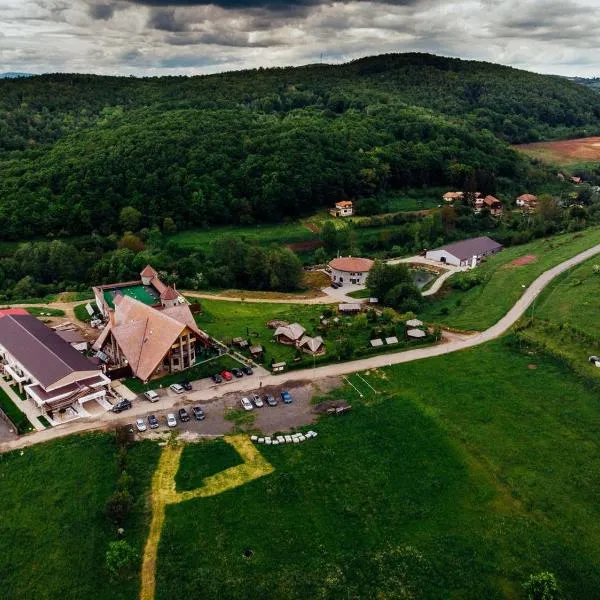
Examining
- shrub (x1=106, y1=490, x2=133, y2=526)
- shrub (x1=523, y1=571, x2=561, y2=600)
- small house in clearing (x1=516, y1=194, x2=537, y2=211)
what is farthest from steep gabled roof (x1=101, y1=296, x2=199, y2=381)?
small house in clearing (x1=516, y1=194, x2=537, y2=211)

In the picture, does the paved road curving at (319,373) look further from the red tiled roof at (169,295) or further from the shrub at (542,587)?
the shrub at (542,587)

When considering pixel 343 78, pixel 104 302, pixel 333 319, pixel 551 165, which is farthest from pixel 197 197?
→ pixel 343 78

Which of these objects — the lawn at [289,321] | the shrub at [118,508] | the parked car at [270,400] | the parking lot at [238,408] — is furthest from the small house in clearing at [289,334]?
the shrub at [118,508]

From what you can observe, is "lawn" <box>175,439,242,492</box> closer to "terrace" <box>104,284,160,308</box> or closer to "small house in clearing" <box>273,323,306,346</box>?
"small house in clearing" <box>273,323,306,346</box>

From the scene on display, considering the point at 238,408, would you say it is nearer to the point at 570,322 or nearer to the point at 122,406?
the point at 122,406

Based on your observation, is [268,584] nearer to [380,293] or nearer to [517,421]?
[517,421]
